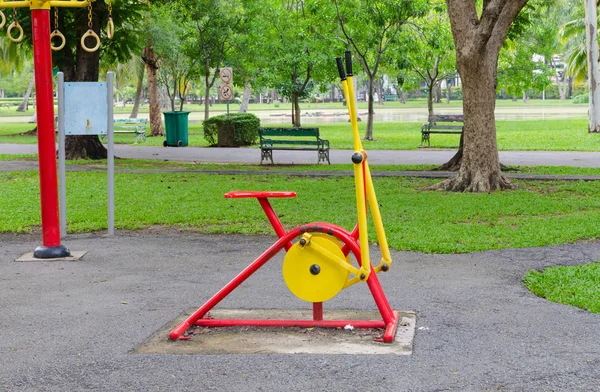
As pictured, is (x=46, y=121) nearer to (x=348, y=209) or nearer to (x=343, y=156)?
(x=348, y=209)

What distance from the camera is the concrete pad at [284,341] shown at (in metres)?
5.60

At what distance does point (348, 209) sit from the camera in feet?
39.9

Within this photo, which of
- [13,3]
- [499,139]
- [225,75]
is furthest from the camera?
[499,139]

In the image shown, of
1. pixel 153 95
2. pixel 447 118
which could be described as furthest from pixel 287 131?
pixel 153 95

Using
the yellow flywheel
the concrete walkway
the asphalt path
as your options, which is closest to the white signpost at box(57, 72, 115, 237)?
the asphalt path

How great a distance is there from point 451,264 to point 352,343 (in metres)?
2.96

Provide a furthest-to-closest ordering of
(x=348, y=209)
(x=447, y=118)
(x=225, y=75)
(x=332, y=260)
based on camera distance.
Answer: (x=225, y=75) < (x=447, y=118) < (x=348, y=209) < (x=332, y=260)

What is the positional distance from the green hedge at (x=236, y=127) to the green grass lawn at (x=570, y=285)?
63.5 ft

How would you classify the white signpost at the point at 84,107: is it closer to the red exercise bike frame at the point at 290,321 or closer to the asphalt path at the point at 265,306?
the asphalt path at the point at 265,306

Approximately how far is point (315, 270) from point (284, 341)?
1.66 feet

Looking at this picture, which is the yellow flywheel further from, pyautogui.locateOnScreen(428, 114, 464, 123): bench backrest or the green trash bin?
the green trash bin

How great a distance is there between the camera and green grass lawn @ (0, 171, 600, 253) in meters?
10.0

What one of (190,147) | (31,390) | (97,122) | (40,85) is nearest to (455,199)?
(97,122)

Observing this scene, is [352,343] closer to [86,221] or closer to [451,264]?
[451,264]
